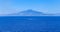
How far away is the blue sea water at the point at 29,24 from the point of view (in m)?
1.20

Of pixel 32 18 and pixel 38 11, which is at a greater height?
pixel 38 11

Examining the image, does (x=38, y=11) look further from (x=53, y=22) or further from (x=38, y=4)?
(x=53, y=22)

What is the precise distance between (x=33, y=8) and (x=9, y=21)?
426 millimetres

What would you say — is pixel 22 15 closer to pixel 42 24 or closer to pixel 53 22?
pixel 42 24

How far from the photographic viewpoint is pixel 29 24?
1202mm

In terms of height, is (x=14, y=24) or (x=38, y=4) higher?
(x=38, y=4)

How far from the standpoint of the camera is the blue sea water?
120cm

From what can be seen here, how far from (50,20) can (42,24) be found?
138 millimetres

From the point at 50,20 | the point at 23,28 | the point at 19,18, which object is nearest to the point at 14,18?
the point at 19,18

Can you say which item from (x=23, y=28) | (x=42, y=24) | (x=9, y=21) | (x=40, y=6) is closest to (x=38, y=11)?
(x=40, y=6)

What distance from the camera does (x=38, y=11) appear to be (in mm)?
1138

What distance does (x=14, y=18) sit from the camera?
1.16m

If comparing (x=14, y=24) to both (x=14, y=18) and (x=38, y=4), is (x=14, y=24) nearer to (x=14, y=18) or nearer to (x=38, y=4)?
(x=14, y=18)

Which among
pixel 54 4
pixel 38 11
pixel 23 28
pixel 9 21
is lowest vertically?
pixel 23 28
